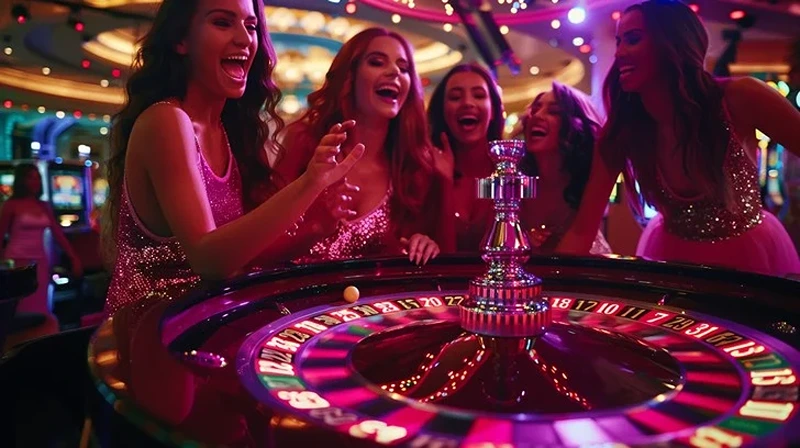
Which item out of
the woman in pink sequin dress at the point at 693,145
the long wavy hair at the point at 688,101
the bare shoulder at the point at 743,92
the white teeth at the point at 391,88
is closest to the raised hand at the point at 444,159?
the white teeth at the point at 391,88

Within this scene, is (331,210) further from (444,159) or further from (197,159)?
(444,159)

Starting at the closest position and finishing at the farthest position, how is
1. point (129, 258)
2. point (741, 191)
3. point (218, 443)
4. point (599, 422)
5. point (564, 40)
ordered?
point (218, 443) → point (599, 422) → point (129, 258) → point (741, 191) → point (564, 40)

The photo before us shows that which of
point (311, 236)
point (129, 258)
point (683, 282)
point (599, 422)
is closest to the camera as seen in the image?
point (599, 422)

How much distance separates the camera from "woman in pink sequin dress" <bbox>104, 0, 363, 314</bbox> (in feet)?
3.73

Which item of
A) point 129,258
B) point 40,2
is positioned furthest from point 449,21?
point 129,258

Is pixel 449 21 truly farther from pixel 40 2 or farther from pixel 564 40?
pixel 40 2

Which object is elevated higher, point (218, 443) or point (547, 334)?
point (218, 443)

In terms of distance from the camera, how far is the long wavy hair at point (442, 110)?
2729 mm

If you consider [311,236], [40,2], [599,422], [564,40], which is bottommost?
[311,236]

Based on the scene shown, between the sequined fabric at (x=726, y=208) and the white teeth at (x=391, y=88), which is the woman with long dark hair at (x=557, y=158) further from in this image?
the white teeth at (x=391, y=88)

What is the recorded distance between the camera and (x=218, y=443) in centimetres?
46

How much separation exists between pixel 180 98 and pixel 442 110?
4.53ft

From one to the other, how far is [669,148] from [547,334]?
1242mm

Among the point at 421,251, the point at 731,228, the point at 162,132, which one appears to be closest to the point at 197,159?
the point at 162,132
